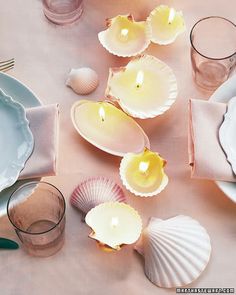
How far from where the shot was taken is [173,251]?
0.83 metres

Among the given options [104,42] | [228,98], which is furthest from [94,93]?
[228,98]

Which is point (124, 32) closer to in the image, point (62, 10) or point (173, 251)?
point (62, 10)

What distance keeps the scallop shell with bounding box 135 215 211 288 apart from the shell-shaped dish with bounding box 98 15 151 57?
11.4 inches

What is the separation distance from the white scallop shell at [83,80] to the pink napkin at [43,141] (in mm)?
87

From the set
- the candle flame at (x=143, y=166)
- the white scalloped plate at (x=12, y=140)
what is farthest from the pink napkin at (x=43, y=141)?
the candle flame at (x=143, y=166)

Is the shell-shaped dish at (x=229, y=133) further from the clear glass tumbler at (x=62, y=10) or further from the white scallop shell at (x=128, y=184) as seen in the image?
the clear glass tumbler at (x=62, y=10)

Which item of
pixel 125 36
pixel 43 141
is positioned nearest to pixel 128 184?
pixel 43 141

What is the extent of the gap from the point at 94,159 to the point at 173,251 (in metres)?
0.18

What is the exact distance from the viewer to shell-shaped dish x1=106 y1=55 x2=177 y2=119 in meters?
0.93

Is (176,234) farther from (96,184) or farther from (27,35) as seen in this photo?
(27,35)

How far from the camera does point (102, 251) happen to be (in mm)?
850

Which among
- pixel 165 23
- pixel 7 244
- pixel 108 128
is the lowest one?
pixel 7 244

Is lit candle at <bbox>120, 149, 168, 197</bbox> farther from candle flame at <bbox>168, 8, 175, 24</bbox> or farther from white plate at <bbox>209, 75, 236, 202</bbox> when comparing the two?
candle flame at <bbox>168, 8, 175, 24</bbox>

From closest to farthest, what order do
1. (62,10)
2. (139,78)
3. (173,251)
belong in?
(173,251) < (139,78) < (62,10)
